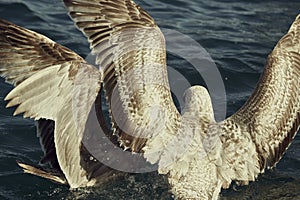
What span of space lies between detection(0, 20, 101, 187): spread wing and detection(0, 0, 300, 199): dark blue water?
746mm

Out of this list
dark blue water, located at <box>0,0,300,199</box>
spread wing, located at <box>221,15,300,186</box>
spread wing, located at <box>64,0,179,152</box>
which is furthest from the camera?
dark blue water, located at <box>0,0,300,199</box>

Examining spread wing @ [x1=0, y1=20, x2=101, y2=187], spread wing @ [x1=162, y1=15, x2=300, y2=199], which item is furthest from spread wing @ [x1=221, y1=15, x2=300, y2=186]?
spread wing @ [x1=0, y1=20, x2=101, y2=187]

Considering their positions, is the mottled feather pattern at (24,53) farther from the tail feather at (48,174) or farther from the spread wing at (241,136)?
the spread wing at (241,136)

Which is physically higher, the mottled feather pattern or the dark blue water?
the mottled feather pattern

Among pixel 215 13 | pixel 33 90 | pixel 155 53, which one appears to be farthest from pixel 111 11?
pixel 215 13

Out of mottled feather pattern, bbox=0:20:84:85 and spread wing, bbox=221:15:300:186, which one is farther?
spread wing, bbox=221:15:300:186

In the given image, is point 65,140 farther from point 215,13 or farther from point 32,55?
point 215,13

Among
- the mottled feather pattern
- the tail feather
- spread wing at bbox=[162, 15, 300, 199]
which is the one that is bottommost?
the tail feather

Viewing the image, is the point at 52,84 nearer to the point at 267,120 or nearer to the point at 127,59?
the point at 127,59

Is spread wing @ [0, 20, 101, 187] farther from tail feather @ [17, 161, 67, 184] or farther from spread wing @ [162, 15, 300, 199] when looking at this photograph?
spread wing @ [162, 15, 300, 199]

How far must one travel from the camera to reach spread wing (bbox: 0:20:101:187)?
246 inches

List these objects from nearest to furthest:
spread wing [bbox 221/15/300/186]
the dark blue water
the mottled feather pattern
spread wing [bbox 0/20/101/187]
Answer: spread wing [bbox 0/20/101/187] → the mottled feather pattern → spread wing [bbox 221/15/300/186] → the dark blue water

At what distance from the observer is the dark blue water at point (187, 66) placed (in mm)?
7230

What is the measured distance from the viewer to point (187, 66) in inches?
427
